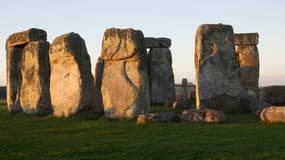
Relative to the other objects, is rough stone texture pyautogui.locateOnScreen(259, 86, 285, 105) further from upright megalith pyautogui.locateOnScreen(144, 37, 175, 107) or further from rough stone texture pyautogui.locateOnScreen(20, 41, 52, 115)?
rough stone texture pyautogui.locateOnScreen(20, 41, 52, 115)

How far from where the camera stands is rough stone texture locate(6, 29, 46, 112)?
17833mm

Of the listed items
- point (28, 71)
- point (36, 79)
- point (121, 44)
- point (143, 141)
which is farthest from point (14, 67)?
point (143, 141)

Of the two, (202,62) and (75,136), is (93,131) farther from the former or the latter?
(202,62)

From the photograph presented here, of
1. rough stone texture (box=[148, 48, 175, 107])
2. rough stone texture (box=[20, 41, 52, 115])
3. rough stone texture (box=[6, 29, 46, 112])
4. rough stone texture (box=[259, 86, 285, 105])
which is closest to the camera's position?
rough stone texture (box=[20, 41, 52, 115])

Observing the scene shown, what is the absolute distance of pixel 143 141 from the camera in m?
8.41

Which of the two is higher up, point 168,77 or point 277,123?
point 168,77

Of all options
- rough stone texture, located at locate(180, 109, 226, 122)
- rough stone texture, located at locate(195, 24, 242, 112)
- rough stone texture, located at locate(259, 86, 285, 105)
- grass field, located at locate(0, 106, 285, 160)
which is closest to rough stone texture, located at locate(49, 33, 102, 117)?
grass field, located at locate(0, 106, 285, 160)

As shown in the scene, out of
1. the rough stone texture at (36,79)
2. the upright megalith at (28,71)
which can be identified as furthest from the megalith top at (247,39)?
the rough stone texture at (36,79)

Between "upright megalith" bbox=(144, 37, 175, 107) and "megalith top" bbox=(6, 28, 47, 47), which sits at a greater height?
"megalith top" bbox=(6, 28, 47, 47)

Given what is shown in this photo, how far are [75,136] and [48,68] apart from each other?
24.6 ft

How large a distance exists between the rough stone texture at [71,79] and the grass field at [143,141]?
2186mm

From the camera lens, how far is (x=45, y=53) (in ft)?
54.3

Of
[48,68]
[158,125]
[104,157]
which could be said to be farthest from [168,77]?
[104,157]

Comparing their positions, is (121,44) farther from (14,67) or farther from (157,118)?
(14,67)
